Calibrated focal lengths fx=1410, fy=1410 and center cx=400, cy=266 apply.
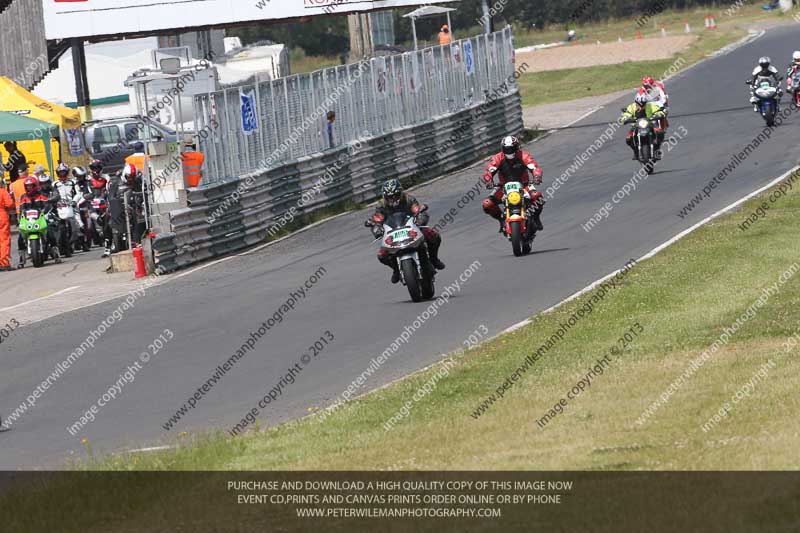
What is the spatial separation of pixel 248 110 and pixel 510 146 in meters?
8.77

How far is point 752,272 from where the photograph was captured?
15297mm

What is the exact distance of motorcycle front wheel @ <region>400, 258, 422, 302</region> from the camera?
16141 mm

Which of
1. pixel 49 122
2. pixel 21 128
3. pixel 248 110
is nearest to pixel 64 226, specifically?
pixel 248 110

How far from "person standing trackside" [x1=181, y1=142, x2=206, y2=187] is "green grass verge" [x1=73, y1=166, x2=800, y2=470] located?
1163cm

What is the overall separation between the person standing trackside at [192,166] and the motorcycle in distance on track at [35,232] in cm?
300

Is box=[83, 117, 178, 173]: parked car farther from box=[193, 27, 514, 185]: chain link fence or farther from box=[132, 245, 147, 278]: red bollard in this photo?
box=[132, 245, 147, 278]: red bollard

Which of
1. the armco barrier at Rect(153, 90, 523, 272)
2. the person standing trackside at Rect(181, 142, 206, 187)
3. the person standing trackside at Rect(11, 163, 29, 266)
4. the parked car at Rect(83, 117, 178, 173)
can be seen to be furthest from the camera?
the parked car at Rect(83, 117, 178, 173)

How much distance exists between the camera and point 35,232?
25.5 metres

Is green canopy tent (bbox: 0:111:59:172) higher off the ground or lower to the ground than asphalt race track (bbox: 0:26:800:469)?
higher

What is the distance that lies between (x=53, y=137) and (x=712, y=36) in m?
45.2

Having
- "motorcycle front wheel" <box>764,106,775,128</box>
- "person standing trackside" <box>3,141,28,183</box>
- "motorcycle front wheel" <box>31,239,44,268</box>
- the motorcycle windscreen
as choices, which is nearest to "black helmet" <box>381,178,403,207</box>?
the motorcycle windscreen

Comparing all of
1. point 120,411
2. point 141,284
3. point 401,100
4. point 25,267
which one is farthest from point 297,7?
point 120,411

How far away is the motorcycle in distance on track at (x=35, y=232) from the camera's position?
83.3 ft

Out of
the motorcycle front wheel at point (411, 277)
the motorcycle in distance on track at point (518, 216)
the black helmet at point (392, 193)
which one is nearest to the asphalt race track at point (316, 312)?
the motorcycle front wheel at point (411, 277)
